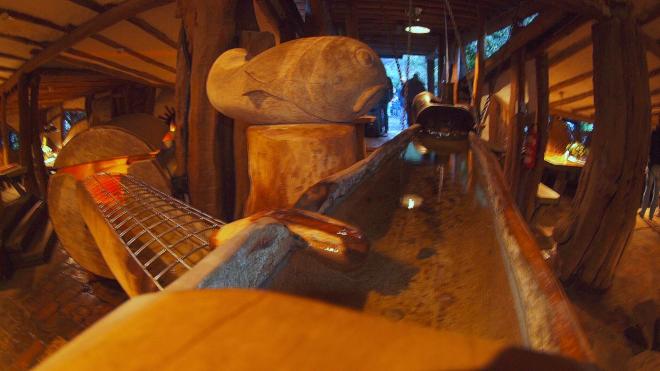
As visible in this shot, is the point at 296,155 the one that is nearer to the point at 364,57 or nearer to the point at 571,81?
the point at 364,57

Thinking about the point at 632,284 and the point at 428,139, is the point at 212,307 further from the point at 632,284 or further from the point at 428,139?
the point at 632,284

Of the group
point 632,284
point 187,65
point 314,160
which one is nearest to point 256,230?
point 314,160

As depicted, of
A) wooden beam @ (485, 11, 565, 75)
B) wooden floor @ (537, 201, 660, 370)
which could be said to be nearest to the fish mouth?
wooden floor @ (537, 201, 660, 370)

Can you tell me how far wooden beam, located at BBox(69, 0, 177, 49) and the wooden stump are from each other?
3163 millimetres

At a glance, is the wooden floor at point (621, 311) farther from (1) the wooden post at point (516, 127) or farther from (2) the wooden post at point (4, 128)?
(2) the wooden post at point (4, 128)

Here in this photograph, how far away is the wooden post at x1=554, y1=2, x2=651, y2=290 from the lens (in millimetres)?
3105

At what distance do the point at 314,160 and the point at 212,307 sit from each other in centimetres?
152

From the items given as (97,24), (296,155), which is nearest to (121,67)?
(97,24)

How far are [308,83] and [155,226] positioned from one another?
0.93m

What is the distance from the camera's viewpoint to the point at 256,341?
392 mm

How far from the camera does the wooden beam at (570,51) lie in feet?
15.3

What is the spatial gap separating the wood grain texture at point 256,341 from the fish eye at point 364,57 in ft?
4.95

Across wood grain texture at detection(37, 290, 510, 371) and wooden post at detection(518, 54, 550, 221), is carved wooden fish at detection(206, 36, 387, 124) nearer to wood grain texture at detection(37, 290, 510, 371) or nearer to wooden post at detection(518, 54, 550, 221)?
wood grain texture at detection(37, 290, 510, 371)

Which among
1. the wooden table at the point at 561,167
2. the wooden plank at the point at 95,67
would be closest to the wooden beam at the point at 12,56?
the wooden plank at the point at 95,67
